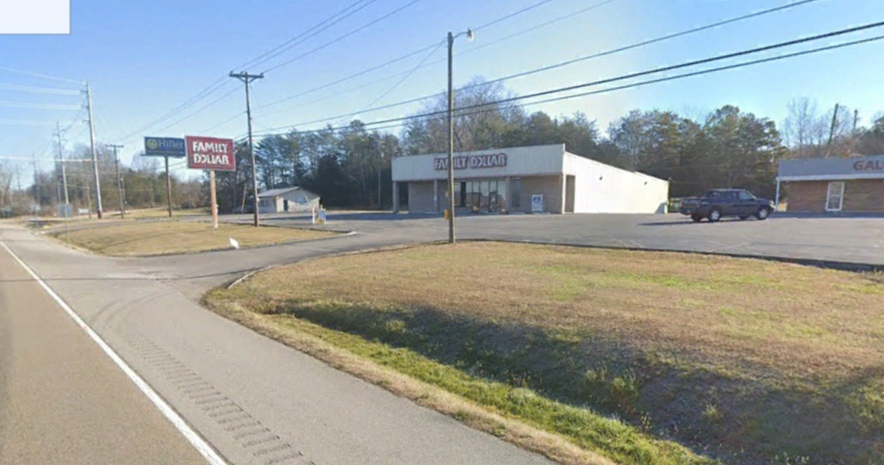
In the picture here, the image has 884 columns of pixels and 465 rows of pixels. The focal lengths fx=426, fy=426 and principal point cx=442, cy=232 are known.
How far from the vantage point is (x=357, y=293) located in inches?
359

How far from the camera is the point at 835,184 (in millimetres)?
33656

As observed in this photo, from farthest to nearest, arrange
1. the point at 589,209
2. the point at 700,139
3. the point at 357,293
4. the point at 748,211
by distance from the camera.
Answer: the point at 700,139
the point at 589,209
the point at 748,211
the point at 357,293

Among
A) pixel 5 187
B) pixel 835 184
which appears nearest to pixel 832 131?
pixel 835 184

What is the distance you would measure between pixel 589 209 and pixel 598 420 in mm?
39265

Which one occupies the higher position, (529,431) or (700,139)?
(700,139)

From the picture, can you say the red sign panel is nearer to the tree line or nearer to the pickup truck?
the tree line

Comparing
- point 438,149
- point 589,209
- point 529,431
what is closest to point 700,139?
point 589,209

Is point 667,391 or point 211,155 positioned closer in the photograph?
point 667,391

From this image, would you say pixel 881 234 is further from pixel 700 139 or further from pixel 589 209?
pixel 700 139

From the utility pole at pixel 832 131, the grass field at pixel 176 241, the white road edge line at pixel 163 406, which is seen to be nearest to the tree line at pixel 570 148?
the utility pole at pixel 832 131

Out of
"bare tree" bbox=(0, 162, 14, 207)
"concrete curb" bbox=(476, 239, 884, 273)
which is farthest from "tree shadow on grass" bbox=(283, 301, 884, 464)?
"bare tree" bbox=(0, 162, 14, 207)

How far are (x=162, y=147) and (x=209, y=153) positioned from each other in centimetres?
2951

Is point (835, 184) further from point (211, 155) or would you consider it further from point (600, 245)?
point (211, 155)

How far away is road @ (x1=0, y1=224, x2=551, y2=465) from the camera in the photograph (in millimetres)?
3369
